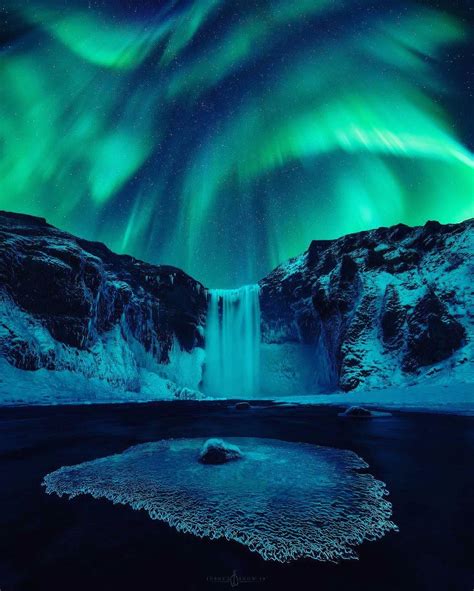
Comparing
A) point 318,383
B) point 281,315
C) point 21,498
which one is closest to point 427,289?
point 318,383

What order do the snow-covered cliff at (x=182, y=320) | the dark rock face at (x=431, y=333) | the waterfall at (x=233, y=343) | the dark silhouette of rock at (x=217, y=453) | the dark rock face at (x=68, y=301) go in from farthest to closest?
the waterfall at (x=233, y=343)
the dark rock face at (x=68, y=301)
the snow-covered cliff at (x=182, y=320)
the dark rock face at (x=431, y=333)
the dark silhouette of rock at (x=217, y=453)

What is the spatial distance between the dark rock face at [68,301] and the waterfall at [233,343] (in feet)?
32.7

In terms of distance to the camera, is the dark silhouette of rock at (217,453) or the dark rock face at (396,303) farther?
the dark rock face at (396,303)

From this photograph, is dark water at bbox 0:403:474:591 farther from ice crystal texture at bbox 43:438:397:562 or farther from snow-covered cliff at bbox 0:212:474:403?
snow-covered cliff at bbox 0:212:474:403

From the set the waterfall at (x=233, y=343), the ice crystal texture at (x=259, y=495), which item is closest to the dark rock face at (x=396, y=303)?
the waterfall at (x=233, y=343)

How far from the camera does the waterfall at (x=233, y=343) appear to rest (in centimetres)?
7781

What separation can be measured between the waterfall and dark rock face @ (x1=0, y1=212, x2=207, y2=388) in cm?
995

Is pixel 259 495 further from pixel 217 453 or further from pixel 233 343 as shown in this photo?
pixel 233 343

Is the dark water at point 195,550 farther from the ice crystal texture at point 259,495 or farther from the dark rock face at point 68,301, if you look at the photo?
the dark rock face at point 68,301

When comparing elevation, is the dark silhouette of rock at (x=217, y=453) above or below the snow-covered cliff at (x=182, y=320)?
below

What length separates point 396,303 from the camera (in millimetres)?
46625

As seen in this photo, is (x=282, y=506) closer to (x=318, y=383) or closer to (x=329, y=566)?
(x=329, y=566)

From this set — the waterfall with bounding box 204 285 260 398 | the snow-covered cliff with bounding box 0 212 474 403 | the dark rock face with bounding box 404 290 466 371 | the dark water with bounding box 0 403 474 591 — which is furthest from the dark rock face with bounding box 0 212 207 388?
the dark rock face with bounding box 404 290 466 371

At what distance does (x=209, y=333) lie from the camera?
268ft
